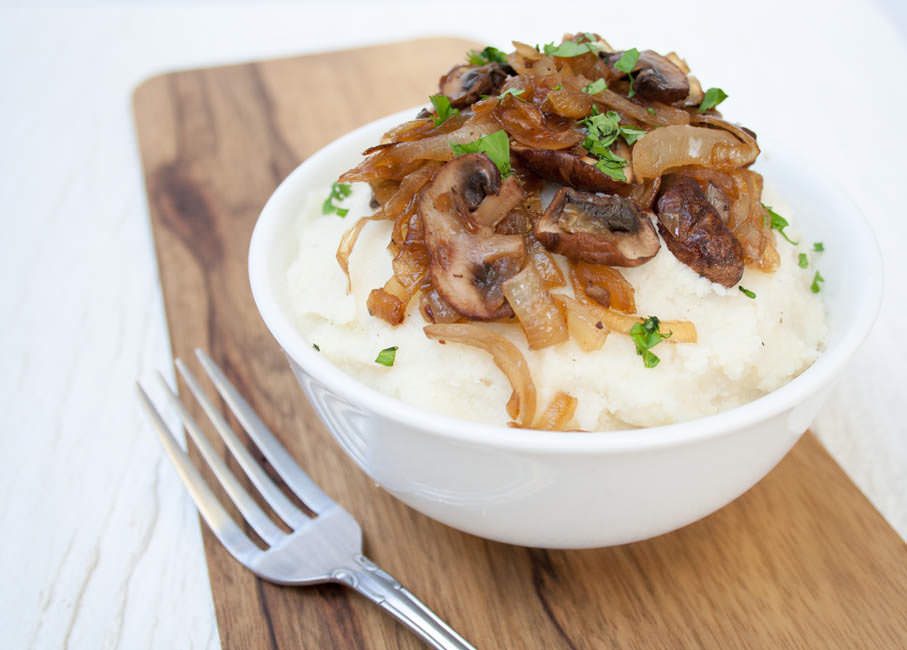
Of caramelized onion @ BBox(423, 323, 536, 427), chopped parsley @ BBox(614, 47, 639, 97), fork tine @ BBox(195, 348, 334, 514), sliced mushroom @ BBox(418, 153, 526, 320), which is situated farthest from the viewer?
fork tine @ BBox(195, 348, 334, 514)

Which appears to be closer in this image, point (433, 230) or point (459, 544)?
point (433, 230)

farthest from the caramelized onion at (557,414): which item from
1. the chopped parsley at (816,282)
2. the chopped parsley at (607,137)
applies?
the chopped parsley at (816,282)

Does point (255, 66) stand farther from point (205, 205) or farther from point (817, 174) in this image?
point (817, 174)

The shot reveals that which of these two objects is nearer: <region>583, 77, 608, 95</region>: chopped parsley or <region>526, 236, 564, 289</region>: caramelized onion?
<region>526, 236, 564, 289</region>: caramelized onion

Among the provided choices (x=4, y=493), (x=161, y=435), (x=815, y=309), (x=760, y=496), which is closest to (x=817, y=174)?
(x=815, y=309)

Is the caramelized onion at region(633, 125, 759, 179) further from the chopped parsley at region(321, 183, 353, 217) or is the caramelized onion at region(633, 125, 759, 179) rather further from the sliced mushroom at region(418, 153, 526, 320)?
the chopped parsley at region(321, 183, 353, 217)

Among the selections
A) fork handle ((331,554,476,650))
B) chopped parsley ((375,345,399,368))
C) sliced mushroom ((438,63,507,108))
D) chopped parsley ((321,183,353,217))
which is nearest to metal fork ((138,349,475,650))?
fork handle ((331,554,476,650))

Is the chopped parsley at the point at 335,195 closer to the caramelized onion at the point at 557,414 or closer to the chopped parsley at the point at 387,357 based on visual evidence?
the chopped parsley at the point at 387,357
